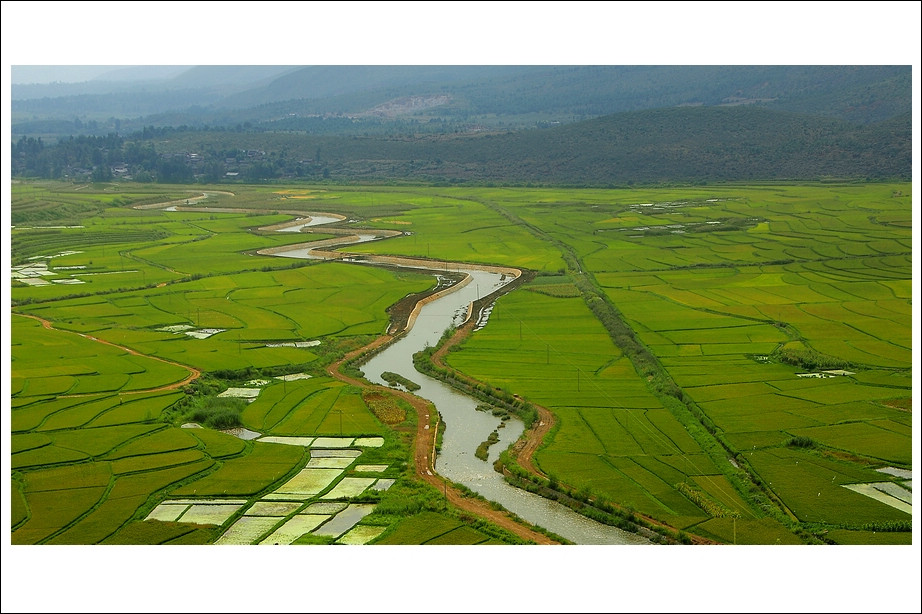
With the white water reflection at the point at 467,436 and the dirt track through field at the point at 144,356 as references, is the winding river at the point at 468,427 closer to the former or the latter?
the white water reflection at the point at 467,436

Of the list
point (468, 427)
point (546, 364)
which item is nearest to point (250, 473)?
point (468, 427)

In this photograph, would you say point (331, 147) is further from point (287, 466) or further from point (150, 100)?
point (150, 100)

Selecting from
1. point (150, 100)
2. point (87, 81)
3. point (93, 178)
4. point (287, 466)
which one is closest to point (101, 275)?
point (287, 466)

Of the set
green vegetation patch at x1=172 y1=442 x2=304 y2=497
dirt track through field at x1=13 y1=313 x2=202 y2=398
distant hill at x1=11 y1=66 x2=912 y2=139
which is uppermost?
distant hill at x1=11 y1=66 x2=912 y2=139

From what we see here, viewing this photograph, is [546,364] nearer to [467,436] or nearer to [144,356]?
[467,436]

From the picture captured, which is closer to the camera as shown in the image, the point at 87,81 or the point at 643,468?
the point at 643,468

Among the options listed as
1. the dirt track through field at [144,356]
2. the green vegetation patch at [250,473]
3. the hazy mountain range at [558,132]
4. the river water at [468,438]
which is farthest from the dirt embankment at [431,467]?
the hazy mountain range at [558,132]

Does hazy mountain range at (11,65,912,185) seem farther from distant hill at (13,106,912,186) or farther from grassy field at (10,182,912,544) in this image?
grassy field at (10,182,912,544)

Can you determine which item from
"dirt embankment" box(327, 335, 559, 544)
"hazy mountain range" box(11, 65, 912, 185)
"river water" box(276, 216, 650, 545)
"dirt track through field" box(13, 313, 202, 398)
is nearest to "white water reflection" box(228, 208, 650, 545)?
"river water" box(276, 216, 650, 545)
